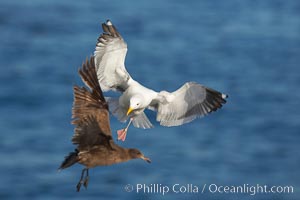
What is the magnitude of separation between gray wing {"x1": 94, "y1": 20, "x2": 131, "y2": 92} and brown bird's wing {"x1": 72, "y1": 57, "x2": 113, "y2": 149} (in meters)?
1.62

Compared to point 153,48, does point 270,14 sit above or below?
above

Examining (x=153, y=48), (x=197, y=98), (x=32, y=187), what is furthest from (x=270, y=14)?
(x=197, y=98)

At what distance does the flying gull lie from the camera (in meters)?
11.4

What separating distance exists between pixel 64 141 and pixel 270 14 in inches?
373

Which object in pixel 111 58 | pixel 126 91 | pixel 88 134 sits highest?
pixel 111 58

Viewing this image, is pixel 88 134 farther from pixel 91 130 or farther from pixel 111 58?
pixel 111 58

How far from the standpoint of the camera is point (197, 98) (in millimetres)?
11500

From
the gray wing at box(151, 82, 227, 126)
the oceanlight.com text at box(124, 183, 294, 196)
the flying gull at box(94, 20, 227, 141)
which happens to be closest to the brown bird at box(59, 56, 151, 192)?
the flying gull at box(94, 20, 227, 141)

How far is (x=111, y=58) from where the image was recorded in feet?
37.4

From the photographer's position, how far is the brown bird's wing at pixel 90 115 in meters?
9.31

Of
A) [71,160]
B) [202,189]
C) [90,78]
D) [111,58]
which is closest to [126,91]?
[111,58]

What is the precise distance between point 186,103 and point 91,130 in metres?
2.38

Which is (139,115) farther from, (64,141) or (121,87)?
(64,141)

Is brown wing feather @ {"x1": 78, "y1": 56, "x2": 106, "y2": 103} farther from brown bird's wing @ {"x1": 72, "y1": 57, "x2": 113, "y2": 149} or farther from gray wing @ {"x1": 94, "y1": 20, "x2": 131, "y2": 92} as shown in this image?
gray wing @ {"x1": 94, "y1": 20, "x2": 131, "y2": 92}
